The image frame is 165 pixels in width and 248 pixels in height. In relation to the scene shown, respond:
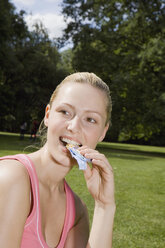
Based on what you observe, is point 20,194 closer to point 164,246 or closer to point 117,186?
point 164,246

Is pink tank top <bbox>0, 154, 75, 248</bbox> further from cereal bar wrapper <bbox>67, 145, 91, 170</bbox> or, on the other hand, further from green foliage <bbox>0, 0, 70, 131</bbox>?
green foliage <bbox>0, 0, 70, 131</bbox>

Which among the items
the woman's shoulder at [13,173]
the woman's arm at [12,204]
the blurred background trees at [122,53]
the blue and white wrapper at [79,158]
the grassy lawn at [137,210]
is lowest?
the grassy lawn at [137,210]

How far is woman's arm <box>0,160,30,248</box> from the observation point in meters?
1.64

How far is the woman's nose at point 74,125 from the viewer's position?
216cm

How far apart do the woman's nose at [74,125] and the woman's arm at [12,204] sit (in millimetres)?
514

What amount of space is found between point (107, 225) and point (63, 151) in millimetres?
658

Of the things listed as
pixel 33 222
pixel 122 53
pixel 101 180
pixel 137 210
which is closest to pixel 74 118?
pixel 101 180

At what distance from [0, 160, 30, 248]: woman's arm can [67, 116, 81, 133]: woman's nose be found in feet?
1.69

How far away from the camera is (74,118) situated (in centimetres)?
221

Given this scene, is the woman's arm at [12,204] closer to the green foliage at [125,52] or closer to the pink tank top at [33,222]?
the pink tank top at [33,222]

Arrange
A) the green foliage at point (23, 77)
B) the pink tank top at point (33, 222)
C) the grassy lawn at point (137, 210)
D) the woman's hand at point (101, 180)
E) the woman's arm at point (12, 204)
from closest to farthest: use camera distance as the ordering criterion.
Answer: the woman's arm at point (12, 204)
the pink tank top at point (33, 222)
the woman's hand at point (101, 180)
the grassy lawn at point (137, 210)
the green foliage at point (23, 77)

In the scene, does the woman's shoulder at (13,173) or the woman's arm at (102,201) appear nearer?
the woman's shoulder at (13,173)

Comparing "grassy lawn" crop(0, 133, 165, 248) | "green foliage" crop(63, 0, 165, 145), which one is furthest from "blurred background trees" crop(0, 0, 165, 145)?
"grassy lawn" crop(0, 133, 165, 248)

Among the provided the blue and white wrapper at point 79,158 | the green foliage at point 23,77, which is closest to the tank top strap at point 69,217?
the blue and white wrapper at point 79,158
